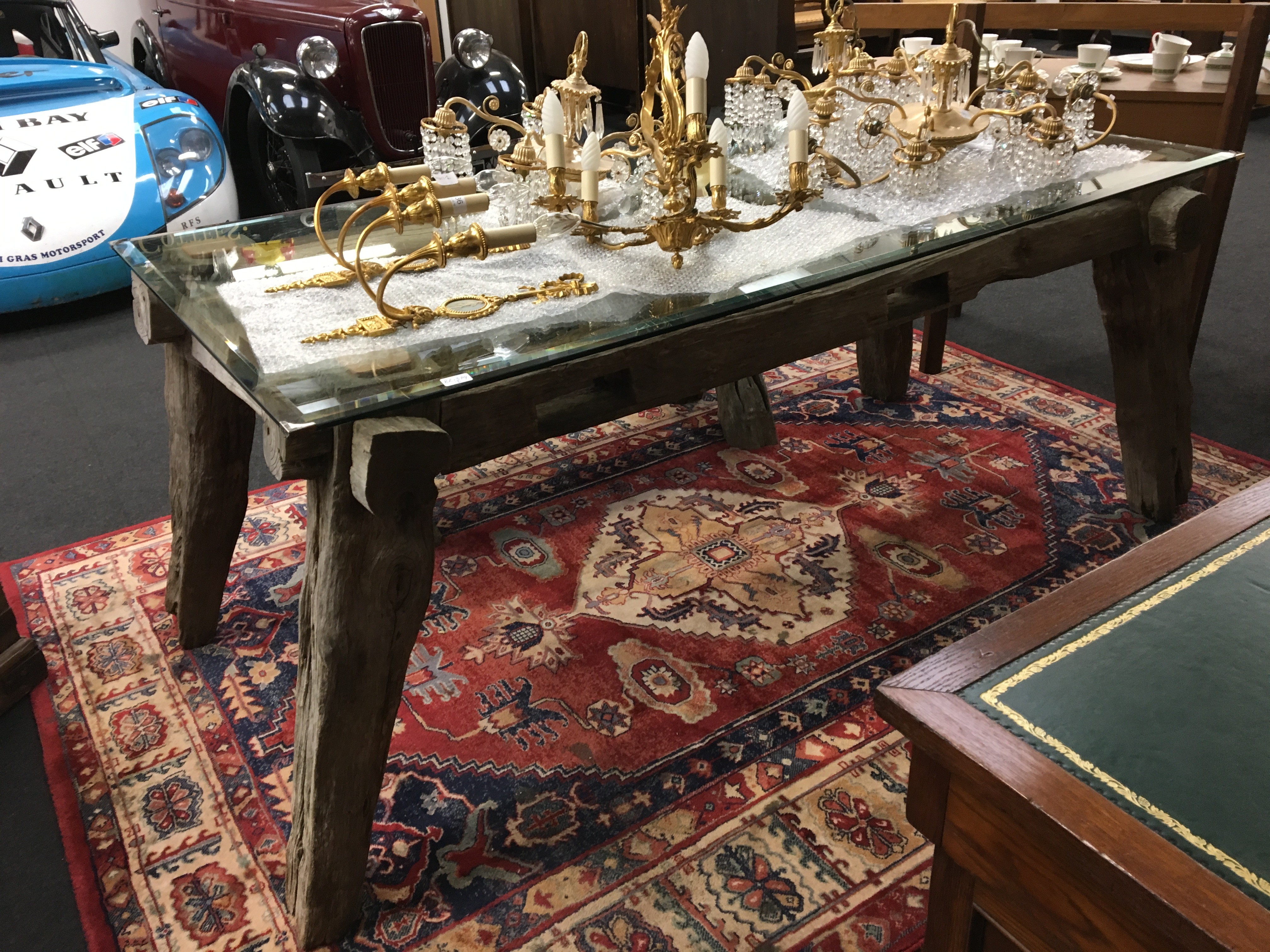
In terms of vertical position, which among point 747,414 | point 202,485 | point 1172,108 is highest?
point 1172,108

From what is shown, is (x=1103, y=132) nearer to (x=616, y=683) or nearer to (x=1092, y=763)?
(x=616, y=683)

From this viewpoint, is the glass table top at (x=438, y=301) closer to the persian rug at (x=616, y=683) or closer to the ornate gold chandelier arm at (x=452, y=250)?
the ornate gold chandelier arm at (x=452, y=250)

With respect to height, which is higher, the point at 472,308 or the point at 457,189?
the point at 457,189

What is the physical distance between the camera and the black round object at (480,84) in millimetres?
4254

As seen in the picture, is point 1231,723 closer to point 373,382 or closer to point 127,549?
point 373,382

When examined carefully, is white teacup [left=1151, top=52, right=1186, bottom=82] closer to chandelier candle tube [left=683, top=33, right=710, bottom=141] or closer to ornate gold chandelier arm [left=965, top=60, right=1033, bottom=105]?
ornate gold chandelier arm [left=965, top=60, right=1033, bottom=105]

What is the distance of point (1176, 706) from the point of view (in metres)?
1.02

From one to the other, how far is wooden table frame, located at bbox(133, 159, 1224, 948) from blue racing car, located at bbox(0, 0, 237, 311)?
6.73 feet

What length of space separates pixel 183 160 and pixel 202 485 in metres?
2.59

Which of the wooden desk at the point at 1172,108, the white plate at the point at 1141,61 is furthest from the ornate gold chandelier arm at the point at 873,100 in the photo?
the white plate at the point at 1141,61

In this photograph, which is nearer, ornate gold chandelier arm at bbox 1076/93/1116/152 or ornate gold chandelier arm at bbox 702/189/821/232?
ornate gold chandelier arm at bbox 702/189/821/232

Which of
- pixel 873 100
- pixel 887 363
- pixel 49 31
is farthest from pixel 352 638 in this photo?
pixel 49 31

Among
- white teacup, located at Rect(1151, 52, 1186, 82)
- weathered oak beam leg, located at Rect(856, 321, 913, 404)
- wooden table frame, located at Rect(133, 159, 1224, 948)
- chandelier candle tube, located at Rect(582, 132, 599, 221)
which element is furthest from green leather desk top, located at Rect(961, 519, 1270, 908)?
white teacup, located at Rect(1151, 52, 1186, 82)

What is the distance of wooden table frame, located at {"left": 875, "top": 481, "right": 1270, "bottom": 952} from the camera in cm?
85
